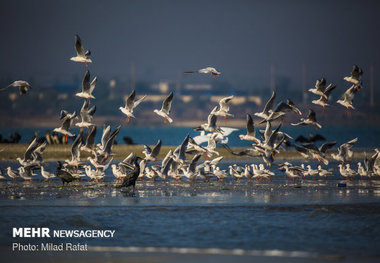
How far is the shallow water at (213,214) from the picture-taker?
540 inches

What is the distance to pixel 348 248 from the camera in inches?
513

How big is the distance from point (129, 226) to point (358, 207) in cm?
596

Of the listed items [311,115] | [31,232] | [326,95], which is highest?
[326,95]

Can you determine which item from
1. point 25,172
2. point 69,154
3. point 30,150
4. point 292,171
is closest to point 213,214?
point 292,171

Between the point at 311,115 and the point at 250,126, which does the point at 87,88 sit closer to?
the point at 250,126

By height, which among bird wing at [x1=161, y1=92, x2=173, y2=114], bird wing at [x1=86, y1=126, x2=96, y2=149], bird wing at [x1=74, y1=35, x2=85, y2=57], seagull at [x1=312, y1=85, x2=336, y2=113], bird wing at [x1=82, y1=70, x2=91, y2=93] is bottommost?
bird wing at [x1=86, y1=126, x2=96, y2=149]

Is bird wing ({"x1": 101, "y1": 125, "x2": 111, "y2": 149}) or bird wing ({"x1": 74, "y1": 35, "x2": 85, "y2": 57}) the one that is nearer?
bird wing ({"x1": 74, "y1": 35, "x2": 85, "y2": 57})

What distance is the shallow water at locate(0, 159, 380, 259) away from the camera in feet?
45.0

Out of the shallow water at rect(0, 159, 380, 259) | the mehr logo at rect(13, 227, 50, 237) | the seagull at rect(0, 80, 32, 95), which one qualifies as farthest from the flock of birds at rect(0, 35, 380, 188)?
the mehr logo at rect(13, 227, 50, 237)

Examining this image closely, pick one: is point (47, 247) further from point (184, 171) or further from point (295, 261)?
point (184, 171)

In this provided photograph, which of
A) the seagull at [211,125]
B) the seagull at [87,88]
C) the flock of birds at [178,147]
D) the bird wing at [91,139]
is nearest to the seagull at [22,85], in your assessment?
the flock of birds at [178,147]

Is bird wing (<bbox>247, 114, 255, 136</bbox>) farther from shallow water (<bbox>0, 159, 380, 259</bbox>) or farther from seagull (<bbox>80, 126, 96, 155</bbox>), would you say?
seagull (<bbox>80, 126, 96, 155</bbox>)

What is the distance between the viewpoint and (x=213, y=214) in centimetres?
1680

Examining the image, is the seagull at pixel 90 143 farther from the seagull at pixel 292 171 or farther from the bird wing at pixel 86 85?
the seagull at pixel 292 171
